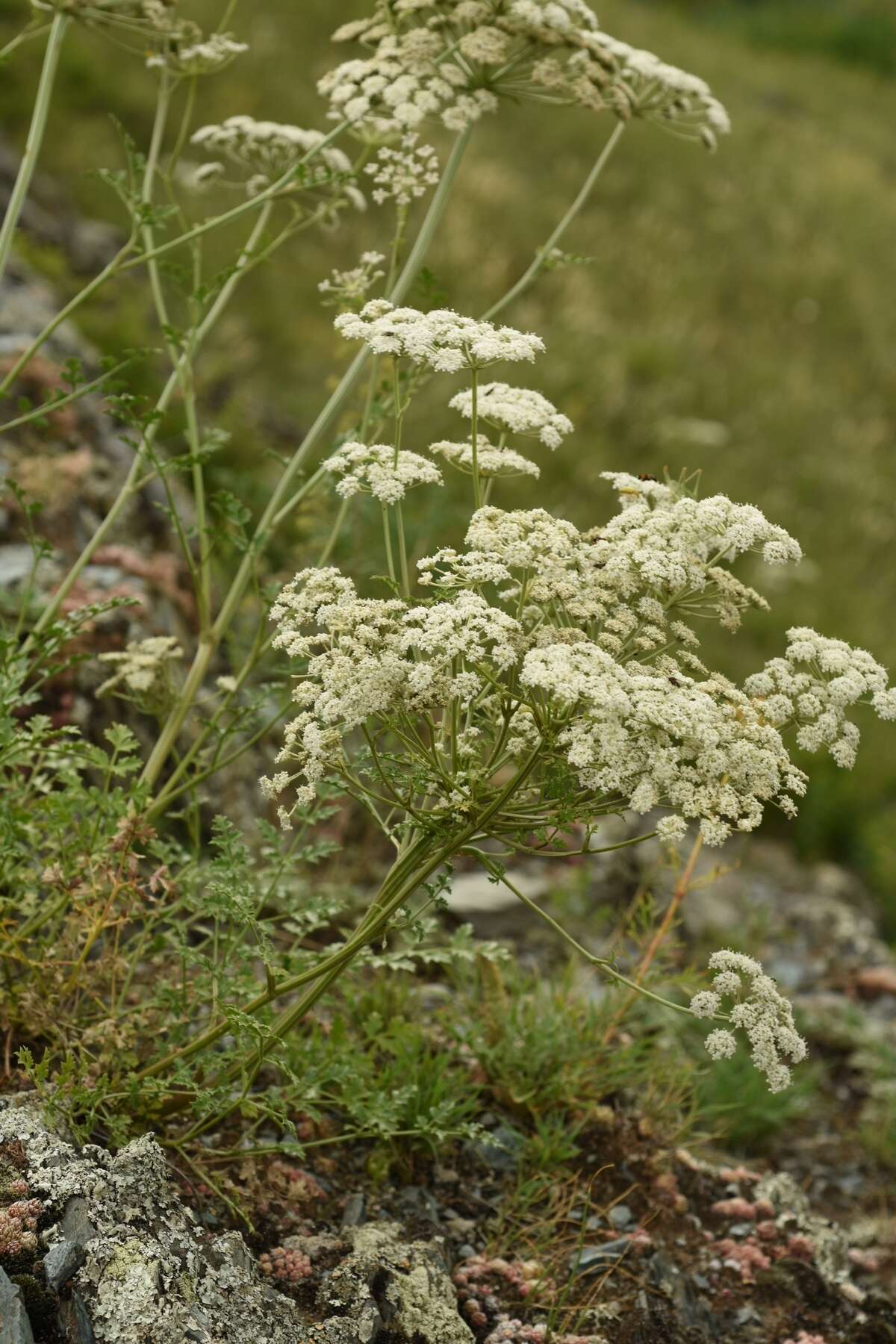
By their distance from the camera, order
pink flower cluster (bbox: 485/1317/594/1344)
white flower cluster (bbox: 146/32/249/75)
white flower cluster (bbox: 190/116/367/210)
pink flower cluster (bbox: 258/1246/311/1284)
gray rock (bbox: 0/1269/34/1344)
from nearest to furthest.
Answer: gray rock (bbox: 0/1269/34/1344) < pink flower cluster (bbox: 258/1246/311/1284) < pink flower cluster (bbox: 485/1317/594/1344) < white flower cluster (bbox: 146/32/249/75) < white flower cluster (bbox: 190/116/367/210)

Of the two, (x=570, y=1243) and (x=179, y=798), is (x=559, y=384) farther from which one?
(x=570, y=1243)

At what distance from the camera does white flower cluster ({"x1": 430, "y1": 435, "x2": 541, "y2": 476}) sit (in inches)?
111

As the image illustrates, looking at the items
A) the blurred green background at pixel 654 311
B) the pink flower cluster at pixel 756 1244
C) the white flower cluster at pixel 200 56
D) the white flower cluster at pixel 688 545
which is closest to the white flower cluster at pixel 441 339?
the white flower cluster at pixel 688 545

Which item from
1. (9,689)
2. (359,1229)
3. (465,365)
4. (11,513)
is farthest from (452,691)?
(11,513)

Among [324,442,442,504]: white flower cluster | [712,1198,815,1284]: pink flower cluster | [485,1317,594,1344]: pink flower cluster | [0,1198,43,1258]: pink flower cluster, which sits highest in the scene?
[324,442,442,504]: white flower cluster

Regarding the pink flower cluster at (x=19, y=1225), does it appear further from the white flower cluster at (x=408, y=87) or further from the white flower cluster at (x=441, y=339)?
the white flower cluster at (x=408, y=87)

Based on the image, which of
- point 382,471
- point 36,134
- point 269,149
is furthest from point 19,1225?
point 269,149

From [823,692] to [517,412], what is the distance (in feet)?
3.14

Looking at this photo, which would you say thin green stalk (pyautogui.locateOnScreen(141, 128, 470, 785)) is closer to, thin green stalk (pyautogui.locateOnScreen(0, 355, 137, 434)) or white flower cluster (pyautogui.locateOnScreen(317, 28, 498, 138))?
white flower cluster (pyautogui.locateOnScreen(317, 28, 498, 138))

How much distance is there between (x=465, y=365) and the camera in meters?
2.65

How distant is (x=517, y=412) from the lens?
287cm

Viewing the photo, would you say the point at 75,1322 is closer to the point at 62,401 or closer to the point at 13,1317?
the point at 13,1317

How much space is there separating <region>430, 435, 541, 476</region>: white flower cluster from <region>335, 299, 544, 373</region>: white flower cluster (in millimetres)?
245

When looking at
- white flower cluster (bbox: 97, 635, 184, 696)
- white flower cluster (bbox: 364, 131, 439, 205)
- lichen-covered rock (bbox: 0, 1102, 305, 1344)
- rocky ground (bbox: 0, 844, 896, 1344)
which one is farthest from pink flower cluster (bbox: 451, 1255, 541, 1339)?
white flower cluster (bbox: 364, 131, 439, 205)
